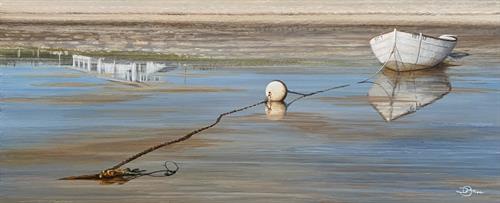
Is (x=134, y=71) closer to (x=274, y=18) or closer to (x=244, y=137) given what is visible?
(x=244, y=137)

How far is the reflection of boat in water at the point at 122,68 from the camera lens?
26581mm

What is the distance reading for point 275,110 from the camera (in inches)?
768

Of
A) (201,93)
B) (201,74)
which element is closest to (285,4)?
(201,74)

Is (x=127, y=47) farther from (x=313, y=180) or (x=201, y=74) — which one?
(x=313, y=180)

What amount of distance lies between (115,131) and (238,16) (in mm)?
40519

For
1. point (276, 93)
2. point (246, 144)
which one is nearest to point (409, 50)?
point (276, 93)

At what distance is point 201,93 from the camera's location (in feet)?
73.6

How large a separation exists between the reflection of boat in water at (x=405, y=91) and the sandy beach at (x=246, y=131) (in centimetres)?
27

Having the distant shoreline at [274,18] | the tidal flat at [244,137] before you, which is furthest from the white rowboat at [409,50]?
the distant shoreline at [274,18]

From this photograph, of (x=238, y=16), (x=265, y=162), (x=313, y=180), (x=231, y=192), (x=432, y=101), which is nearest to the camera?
(x=231, y=192)

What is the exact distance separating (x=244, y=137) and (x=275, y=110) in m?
3.71

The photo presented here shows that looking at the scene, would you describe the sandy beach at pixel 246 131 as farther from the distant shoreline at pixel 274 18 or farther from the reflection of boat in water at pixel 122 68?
the distant shoreline at pixel 274 18
